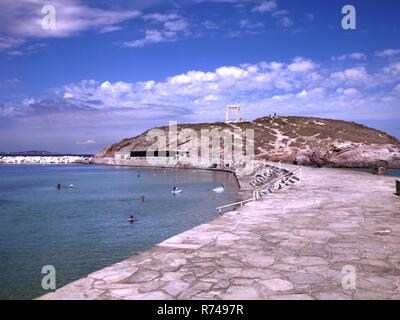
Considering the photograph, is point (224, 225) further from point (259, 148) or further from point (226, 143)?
point (226, 143)

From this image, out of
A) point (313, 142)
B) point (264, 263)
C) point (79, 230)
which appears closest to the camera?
point (264, 263)

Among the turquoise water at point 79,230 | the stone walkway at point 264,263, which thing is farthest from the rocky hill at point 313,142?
the stone walkway at point 264,263

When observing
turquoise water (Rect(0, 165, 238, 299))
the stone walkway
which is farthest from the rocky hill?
the stone walkway

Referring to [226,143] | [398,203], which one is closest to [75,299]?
[398,203]

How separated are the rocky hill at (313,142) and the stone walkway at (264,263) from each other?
45.1 meters

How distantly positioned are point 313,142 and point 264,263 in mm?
86554

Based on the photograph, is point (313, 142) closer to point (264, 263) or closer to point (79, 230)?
point (79, 230)

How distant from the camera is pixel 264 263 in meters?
7.00

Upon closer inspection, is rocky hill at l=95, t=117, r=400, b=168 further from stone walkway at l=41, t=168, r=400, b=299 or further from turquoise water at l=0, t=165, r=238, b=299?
stone walkway at l=41, t=168, r=400, b=299

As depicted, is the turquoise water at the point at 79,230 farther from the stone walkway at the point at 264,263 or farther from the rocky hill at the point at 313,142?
the rocky hill at the point at 313,142

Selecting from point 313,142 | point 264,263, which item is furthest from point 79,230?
point 313,142

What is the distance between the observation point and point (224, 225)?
417 inches

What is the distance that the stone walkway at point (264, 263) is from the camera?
5613 mm
